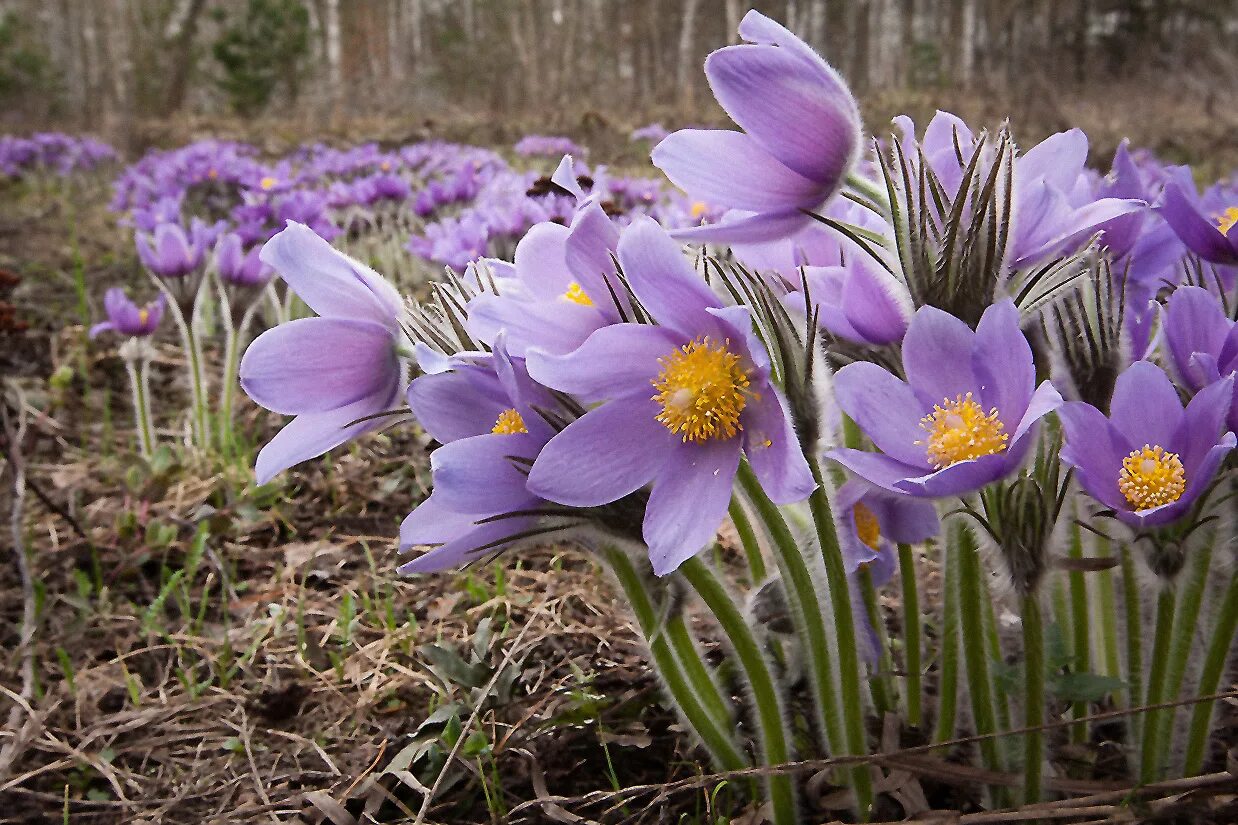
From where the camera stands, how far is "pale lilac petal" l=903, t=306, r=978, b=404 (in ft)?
2.64

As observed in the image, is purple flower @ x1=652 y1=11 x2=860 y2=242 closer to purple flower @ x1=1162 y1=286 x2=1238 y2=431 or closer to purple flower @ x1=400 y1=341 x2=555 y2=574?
purple flower @ x1=400 y1=341 x2=555 y2=574

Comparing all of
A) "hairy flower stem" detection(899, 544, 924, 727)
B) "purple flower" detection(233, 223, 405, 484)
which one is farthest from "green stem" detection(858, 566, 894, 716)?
"purple flower" detection(233, 223, 405, 484)

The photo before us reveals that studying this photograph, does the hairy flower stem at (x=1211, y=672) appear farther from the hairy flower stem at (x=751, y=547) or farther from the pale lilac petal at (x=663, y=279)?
the pale lilac petal at (x=663, y=279)

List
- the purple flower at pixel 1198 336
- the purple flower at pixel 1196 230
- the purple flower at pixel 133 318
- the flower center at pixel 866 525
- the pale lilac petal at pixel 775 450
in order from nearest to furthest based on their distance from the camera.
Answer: the pale lilac petal at pixel 775 450 → the purple flower at pixel 1198 336 → the purple flower at pixel 1196 230 → the flower center at pixel 866 525 → the purple flower at pixel 133 318

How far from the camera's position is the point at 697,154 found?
2.80 ft

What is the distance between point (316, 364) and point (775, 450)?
0.43m

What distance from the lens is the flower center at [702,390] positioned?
2.66 ft

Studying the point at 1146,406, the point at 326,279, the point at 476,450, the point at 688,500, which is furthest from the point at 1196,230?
the point at 326,279

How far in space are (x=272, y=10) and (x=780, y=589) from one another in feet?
55.7

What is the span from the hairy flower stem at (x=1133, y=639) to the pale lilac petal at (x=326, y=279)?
78cm

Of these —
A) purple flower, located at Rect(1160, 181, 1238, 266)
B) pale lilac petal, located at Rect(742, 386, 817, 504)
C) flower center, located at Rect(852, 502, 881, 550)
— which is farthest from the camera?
flower center, located at Rect(852, 502, 881, 550)

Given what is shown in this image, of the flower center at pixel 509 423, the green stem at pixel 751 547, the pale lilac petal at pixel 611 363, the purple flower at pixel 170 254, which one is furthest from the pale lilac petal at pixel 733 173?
the purple flower at pixel 170 254

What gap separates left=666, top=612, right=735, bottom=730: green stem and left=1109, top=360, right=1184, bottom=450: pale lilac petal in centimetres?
44

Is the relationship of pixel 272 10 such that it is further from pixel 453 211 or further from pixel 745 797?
pixel 745 797
